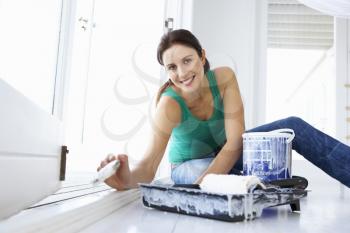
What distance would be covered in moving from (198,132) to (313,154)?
457 mm

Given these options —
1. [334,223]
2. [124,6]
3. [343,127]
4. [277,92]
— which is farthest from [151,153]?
[343,127]

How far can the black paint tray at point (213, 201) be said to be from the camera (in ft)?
2.96

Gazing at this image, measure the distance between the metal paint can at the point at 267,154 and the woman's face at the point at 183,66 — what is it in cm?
28

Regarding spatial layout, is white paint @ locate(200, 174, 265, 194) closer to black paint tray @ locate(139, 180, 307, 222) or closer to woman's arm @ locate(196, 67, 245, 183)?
black paint tray @ locate(139, 180, 307, 222)

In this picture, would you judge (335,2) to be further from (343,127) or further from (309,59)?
(343,127)

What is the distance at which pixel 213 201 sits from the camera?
2.99 ft

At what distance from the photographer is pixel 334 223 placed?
41.3 inches

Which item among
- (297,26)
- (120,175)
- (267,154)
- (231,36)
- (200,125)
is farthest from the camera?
(297,26)

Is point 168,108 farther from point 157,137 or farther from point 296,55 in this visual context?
point 296,55

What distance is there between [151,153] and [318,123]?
8.40 feet

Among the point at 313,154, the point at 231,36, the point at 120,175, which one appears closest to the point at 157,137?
the point at 120,175

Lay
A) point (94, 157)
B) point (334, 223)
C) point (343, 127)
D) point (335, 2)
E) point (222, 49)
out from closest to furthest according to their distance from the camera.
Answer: point (334, 223), point (94, 157), point (335, 2), point (222, 49), point (343, 127)

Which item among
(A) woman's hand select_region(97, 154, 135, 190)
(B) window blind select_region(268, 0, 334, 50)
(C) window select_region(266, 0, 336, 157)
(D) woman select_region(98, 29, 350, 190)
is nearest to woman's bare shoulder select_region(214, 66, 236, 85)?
(D) woman select_region(98, 29, 350, 190)

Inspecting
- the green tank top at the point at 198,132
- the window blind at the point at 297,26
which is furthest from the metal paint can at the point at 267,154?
the window blind at the point at 297,26
